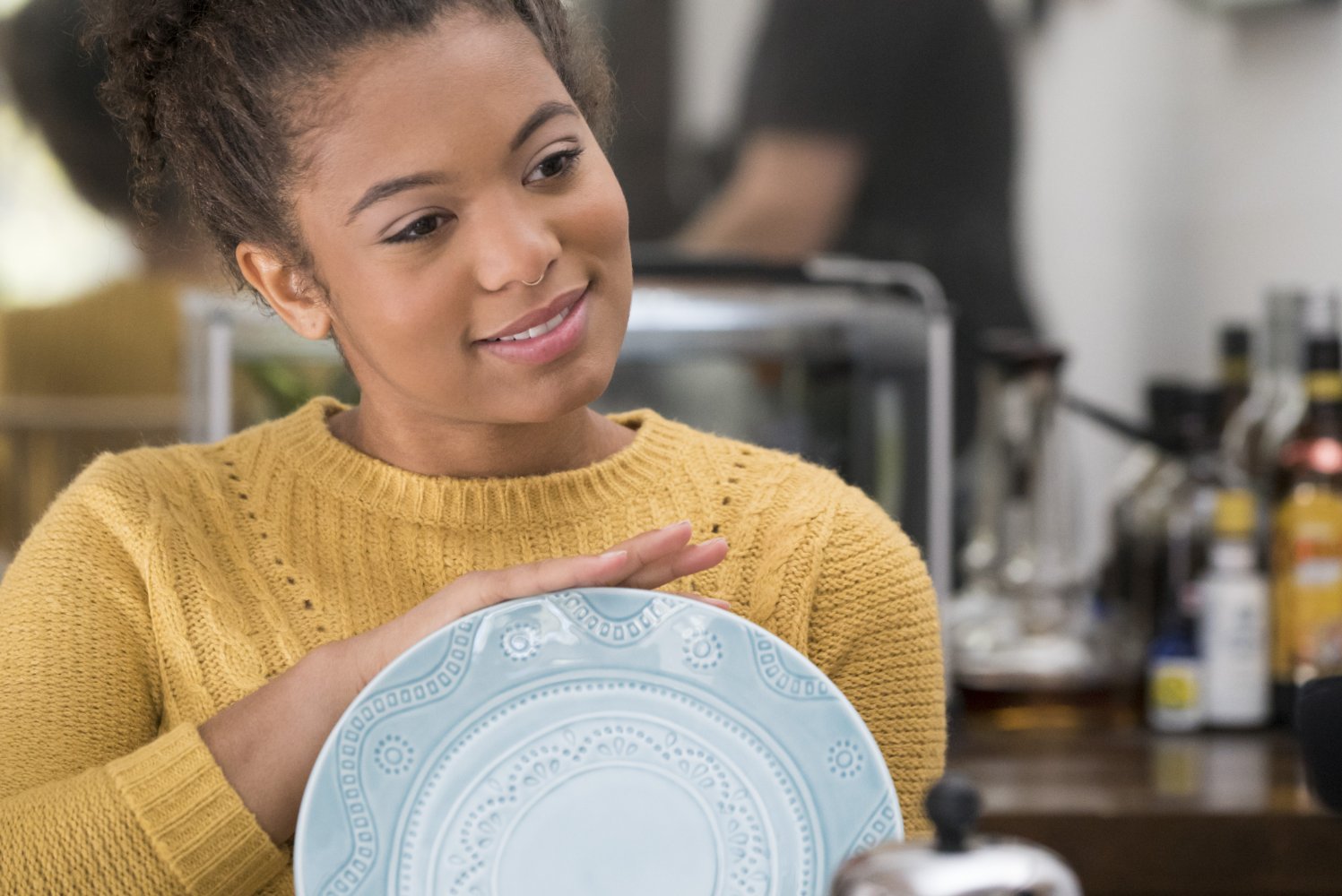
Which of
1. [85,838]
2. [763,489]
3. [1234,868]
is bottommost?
[1234,868]

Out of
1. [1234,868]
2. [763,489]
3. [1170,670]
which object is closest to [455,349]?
[763,489]

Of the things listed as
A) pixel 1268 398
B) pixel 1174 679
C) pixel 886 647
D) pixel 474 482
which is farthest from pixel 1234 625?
pixel 474 482

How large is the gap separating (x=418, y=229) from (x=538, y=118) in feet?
0.27

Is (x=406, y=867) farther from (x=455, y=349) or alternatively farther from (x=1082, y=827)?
(x=1082, y=827)

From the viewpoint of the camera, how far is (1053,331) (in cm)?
214

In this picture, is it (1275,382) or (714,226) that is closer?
(1275,382)

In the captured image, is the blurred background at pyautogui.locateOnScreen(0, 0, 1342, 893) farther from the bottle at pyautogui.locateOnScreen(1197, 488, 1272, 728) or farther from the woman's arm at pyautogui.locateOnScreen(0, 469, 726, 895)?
the woman's arm at pyautogui.locateOnScreen(0, 469, 726, 895)

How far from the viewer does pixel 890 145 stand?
2139 millimetres

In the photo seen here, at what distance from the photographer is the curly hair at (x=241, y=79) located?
81cm

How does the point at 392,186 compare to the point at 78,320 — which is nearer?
the point at 392,186

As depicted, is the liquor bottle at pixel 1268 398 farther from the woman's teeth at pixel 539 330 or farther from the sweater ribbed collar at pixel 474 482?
the woman's teeth at pixel 539 330

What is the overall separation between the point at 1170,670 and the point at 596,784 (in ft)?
4.12

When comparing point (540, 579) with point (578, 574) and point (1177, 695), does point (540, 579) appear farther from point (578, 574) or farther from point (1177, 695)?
point (1177, 695)

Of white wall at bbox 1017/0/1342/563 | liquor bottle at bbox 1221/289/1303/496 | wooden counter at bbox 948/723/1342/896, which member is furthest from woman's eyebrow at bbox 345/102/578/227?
white wall at bbox 1017/0/1342/563
